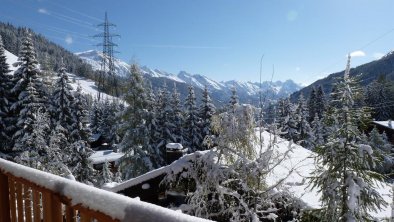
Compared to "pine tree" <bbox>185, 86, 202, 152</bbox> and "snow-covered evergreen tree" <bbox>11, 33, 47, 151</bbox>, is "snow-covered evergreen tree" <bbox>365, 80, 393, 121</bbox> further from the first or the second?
"snow-covered evergreen tree" <bbox>11, 33, 47, 151</bbox>

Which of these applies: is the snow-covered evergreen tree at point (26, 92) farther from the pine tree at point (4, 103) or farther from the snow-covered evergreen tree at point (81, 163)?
the snow-covered evergreen tree at point (81, 163)

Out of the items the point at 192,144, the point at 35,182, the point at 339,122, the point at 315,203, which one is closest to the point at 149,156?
the point at 192,144

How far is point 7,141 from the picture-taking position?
90.1ft

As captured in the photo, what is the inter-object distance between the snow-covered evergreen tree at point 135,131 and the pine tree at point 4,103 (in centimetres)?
914

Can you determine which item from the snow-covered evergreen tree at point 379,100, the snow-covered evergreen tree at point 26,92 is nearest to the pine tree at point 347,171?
the snow-covered evergreen tree at point 26,92

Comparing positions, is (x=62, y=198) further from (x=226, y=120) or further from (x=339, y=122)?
(x=339, y=122)

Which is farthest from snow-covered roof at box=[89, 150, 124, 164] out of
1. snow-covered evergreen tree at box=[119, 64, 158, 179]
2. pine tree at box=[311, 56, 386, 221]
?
pine tree at box=[311, 56, 386, 221]

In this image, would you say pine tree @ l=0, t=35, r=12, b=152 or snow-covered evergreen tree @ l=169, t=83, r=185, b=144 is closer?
pine tree @ l=0, t=35, r=12, b=152

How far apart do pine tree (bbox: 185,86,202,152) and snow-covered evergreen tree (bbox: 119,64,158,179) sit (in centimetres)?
1111

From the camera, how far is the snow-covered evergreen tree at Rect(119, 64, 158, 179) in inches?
1038

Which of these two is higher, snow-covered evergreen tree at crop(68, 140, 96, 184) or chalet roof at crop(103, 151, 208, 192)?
chalet roof at crop(103, 151, 208, 192)

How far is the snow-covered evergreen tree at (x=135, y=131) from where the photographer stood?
26.4 metres

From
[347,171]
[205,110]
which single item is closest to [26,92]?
[205,110]

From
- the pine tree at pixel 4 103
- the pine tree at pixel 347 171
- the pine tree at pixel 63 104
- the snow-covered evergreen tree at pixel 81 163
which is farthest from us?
the pine tree at pixel 63 104
